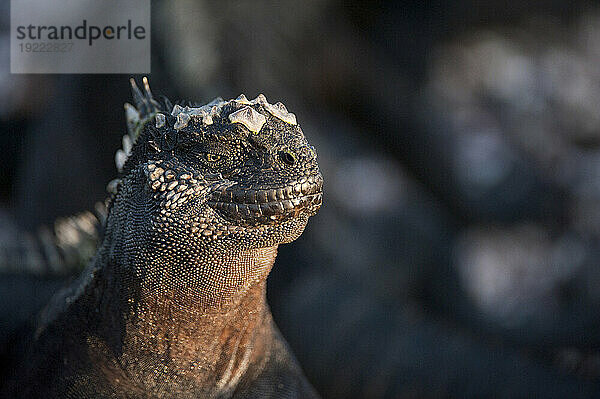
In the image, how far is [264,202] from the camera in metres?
1.12

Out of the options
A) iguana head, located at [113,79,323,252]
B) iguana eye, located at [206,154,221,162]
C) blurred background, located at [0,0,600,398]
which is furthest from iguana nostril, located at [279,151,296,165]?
blurred background, located at [0,0,600,398]

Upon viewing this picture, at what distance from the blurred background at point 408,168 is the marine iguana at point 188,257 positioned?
1.12m

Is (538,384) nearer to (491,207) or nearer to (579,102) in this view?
(491,207)

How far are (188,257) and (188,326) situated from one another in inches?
6.2

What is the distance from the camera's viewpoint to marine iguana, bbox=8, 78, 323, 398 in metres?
1.14

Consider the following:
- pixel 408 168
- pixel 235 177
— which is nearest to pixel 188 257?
pixel 235 177

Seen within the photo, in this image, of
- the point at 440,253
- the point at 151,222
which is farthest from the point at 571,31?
the point at 151,222

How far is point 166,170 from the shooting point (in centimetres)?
118

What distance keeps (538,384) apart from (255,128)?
1.78 metres

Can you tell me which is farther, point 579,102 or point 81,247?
point 579,102

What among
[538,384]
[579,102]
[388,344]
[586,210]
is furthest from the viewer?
[579,102]

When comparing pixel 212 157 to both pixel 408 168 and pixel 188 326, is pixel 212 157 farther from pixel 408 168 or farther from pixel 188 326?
pixel 408 168

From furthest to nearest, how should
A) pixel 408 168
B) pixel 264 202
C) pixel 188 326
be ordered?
pixel 408 168 < pixel 188 326 < pixel 264 202

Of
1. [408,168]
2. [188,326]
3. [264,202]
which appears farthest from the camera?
[408,168]
